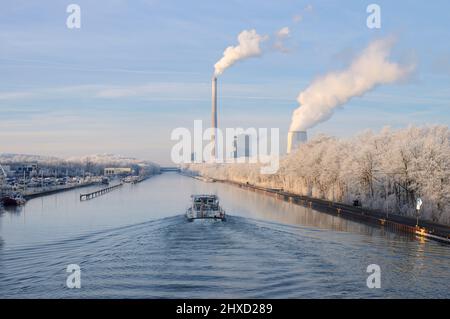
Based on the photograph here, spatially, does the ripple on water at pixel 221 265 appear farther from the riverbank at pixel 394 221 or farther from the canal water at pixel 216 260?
the riverbank at pixel 394 221

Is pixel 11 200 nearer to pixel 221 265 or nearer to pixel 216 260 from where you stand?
pixel 216 260

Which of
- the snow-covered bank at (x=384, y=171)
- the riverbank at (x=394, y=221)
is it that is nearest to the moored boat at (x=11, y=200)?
the riverbank at (x=394, y=221)

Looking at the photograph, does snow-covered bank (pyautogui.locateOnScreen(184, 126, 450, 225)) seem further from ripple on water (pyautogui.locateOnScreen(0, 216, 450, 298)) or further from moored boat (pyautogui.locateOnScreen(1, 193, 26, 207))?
moored boat (pyautogui.locateOnScreen(1, 193, 26, 207))

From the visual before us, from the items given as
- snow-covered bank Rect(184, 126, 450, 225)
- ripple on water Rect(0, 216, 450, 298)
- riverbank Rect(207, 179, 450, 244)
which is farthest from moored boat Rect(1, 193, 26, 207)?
snow-covered bank Rect(184, 126, 450, 225)

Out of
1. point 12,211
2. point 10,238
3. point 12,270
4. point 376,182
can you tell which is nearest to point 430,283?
point 12,270

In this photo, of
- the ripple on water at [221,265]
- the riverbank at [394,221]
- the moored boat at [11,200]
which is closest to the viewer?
the ripple on water at [221,265]

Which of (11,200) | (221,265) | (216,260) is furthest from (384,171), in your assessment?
(11,200)

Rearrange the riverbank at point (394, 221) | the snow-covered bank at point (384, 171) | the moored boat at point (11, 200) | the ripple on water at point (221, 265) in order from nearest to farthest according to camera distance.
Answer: the ripple on water at point (221, 265)
the riverbank at point (394, 221)
the snow-covered bank at point (384, 171)
the moored boat at point (11, 200)
